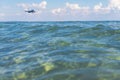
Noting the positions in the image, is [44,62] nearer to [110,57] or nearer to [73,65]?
[73,65]

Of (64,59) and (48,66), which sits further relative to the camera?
(64,59)

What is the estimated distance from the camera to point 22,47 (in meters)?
10.6

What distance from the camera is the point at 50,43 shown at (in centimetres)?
1038

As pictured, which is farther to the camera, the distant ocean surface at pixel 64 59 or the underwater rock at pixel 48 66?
the underwater rock at pixel 48 66

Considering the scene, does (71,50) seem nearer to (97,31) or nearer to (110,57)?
(110,57)

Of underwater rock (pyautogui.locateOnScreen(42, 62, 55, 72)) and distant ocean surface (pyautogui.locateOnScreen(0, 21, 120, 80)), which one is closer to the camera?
distant ocean surface (pyautogui.locateOnScreen(0, 21, 120, 80))

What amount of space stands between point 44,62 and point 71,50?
126 centimetres

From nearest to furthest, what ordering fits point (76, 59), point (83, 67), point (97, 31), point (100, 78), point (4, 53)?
point (100, 78) → point (83, 67) → point (76, 59) → point (4, 53) → point (97, 31)

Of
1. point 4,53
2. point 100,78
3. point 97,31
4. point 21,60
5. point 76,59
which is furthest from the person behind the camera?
point 97,31

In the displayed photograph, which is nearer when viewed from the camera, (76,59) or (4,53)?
(76,59)

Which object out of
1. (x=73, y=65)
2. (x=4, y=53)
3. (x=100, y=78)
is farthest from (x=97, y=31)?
(x=100, y=78)

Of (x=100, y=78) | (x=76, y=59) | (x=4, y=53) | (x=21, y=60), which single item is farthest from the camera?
(x=4, y=53)

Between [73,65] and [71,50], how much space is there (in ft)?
4.99

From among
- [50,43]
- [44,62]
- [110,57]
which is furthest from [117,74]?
[50,43]
